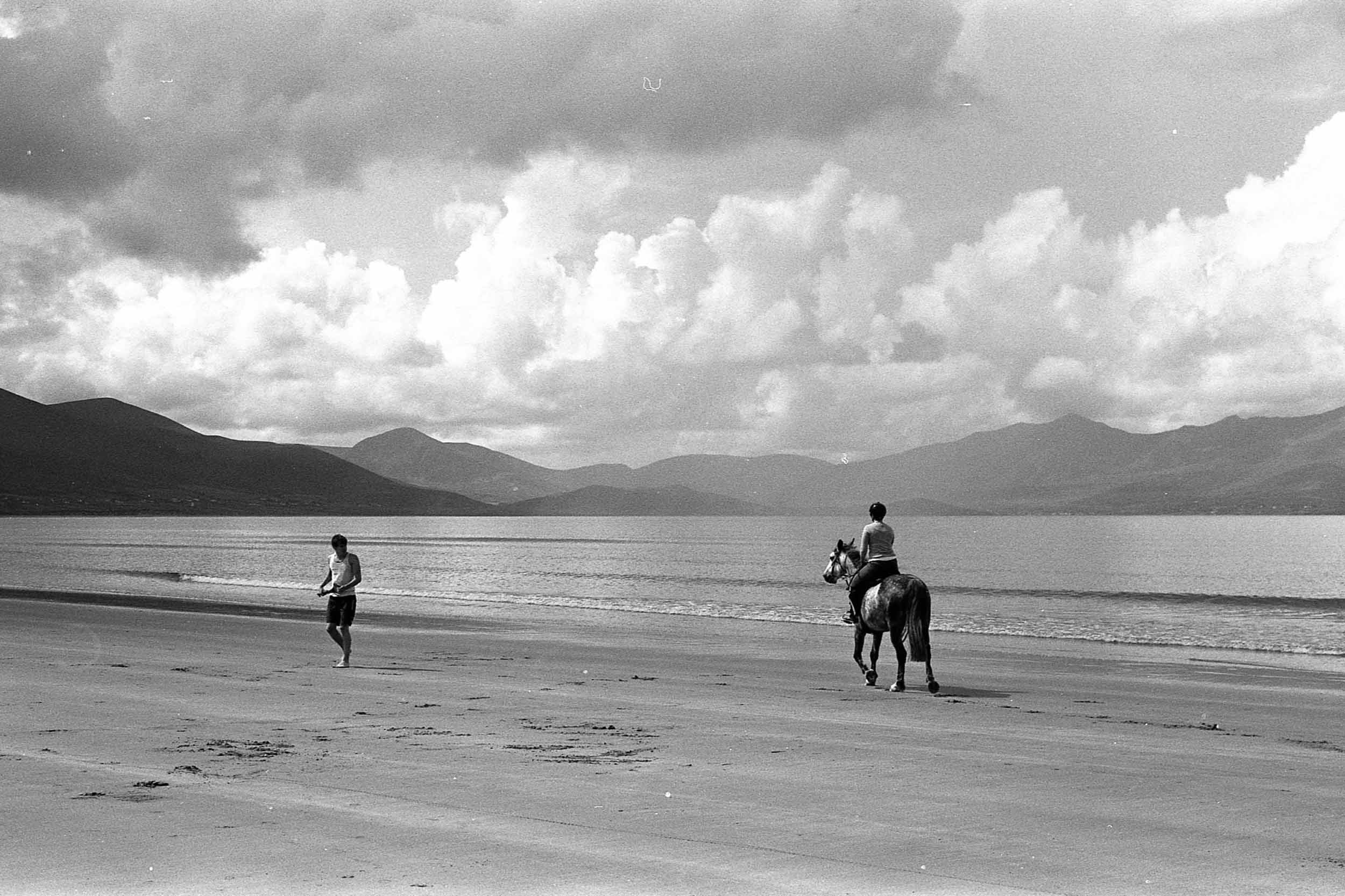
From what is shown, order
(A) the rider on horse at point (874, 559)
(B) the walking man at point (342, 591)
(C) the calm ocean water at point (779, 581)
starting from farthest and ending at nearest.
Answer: (C) the calm ocean water at point (779, 581) < (B) the walking man at point (342, 591) < (A) the rider on horse at point (874, 559)

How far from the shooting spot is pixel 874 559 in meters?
21.3

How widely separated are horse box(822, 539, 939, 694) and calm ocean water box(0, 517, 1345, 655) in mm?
18152

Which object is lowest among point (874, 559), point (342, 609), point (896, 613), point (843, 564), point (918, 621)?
point (342, 609)

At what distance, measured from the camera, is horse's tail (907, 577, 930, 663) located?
803 inches

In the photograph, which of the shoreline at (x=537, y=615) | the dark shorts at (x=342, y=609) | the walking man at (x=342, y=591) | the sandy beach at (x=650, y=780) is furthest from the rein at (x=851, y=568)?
the dark shorts at (x=342, y=609)

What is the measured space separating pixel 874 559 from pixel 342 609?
9671 millimetres

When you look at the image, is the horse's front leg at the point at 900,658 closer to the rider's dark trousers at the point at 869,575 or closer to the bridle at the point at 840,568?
the rider's dark trousers at the point at 869,575

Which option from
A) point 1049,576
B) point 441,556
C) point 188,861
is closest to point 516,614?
point 188,861

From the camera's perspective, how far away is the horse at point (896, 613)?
20469 mm

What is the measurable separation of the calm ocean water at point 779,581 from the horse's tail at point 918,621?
18.8 meters

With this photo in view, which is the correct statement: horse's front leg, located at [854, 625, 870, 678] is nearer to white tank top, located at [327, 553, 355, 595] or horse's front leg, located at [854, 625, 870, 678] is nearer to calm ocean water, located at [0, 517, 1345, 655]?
white tank top, located at [327, 553, 355, 595]

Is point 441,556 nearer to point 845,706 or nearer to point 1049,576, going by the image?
point 1049,576

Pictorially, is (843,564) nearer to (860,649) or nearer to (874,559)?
(874,559)

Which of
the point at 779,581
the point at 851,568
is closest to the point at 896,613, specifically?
the point at 851,568
